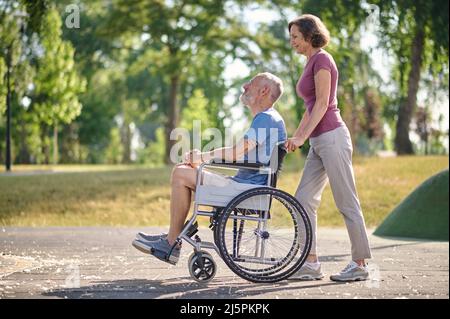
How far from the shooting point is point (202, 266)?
14.4 feet

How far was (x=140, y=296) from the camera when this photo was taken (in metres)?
3.84

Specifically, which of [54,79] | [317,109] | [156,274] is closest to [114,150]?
[54,79]

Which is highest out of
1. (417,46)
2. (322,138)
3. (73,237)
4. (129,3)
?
(129,3)

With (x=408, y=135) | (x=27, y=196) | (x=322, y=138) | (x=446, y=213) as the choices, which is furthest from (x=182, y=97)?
(x=322, y=138)

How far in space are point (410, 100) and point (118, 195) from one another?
6495 millimetres

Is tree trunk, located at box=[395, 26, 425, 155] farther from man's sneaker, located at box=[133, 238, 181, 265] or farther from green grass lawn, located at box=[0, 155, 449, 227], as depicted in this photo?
man's sneaker, located at box=[133, 238, 181, 265]

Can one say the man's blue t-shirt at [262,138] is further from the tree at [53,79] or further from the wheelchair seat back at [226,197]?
the tree at [53,79]

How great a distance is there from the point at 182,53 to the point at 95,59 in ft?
6.35

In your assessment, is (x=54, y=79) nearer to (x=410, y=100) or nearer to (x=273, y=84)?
(x=273, y=84)

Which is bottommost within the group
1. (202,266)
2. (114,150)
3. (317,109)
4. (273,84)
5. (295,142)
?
(202,266)

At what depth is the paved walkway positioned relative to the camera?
4.01m

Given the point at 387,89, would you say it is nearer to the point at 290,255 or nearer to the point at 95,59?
the point at 95,59

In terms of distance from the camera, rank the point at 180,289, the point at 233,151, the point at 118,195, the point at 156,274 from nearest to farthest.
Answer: the point at 180,289 < the point at 233,151 < the point at 156,274 < the point at 118,195

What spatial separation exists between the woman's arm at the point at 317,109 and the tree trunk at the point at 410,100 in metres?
5.19
